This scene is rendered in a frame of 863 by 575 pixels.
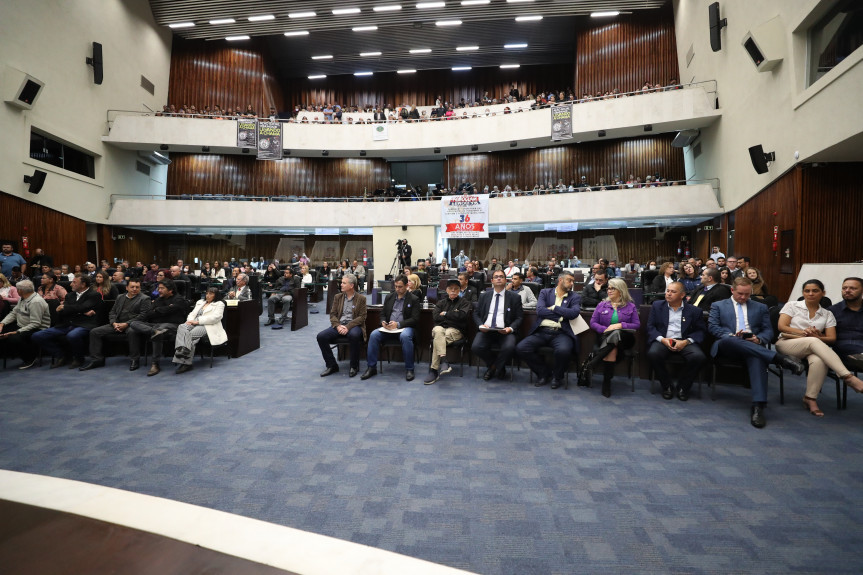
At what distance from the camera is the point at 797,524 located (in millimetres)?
2213

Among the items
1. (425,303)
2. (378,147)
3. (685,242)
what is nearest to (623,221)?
(685,242)

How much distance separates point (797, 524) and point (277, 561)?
266 cm

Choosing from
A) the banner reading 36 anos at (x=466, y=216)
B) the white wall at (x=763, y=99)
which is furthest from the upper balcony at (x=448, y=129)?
the banner reading 36 anos at (x=466, y=216)

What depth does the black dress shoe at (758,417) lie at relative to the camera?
11.4 feet

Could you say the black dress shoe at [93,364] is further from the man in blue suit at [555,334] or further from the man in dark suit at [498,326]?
the man in blue suit at [555,334]

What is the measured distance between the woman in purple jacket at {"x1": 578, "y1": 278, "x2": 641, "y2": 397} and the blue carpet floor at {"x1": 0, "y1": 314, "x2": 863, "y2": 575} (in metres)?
0.26

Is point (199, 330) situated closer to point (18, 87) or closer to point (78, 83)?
point (18, 87)

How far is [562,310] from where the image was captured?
4789 millimetres

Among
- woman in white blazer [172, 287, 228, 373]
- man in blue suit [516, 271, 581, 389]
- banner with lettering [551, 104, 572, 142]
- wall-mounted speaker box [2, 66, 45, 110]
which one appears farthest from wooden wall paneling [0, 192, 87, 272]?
banner with lettering [551, 104, 572, 142]

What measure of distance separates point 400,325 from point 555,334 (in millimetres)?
1758

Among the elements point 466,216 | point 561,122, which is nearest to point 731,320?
point 466,216

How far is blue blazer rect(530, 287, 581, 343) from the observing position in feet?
15.7

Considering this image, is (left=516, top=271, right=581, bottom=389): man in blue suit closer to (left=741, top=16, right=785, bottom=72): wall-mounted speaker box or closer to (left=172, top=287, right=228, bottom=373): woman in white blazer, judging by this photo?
(left=172, top=287, right=228, bottom=373): woman in white blazer

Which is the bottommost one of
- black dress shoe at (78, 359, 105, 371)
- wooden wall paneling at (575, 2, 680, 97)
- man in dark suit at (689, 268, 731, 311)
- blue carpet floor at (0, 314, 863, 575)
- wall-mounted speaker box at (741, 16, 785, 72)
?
blue carpet floor at (0, 314, 863, 575)
